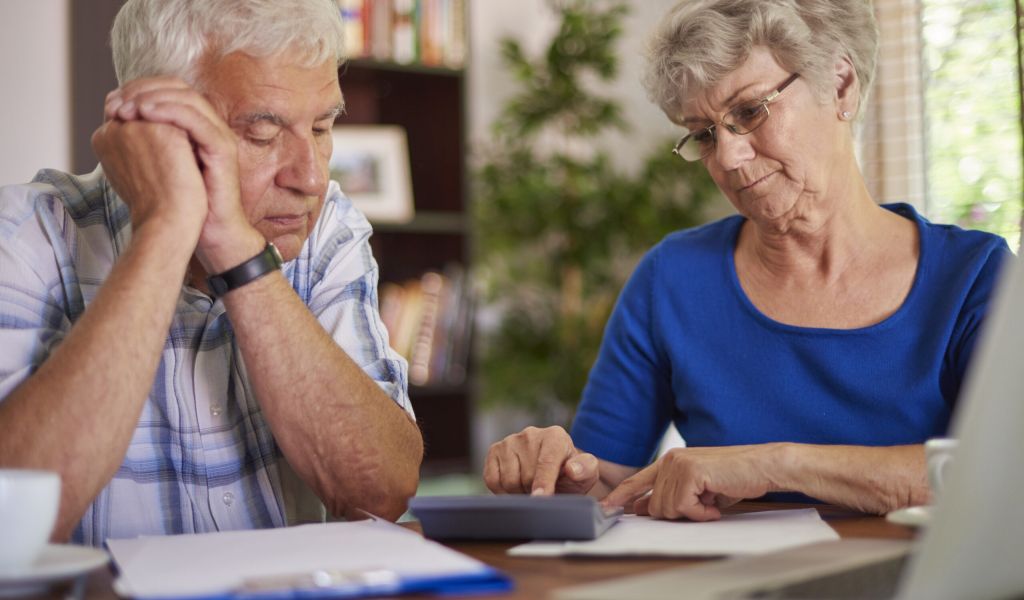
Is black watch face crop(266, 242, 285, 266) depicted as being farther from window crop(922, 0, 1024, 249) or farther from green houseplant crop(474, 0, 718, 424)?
green houseplant crop(474, 0, 718, 424)

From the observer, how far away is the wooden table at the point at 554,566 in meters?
0.78

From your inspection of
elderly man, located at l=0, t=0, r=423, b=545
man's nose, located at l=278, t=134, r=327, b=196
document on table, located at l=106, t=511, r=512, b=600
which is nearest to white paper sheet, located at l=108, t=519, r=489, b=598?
document on table, located at l=106, t=511, r=512, b=600

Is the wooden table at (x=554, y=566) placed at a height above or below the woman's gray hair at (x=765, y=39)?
below

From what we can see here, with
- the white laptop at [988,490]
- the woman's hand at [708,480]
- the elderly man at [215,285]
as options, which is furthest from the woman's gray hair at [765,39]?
the white laptop at [988,490]

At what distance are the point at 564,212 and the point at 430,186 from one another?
0.48m

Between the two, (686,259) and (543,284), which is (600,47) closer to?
(543,284)

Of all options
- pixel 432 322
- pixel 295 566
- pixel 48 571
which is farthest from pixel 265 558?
pixel 432 322

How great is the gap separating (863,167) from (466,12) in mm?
1426

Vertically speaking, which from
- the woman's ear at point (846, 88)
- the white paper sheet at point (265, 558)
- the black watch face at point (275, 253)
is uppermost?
the woman's ear at point (846, 88)

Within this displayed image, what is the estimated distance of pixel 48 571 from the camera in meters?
0.75

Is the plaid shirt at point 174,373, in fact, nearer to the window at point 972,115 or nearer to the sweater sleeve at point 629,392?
the sweater sleeve at point 629,392

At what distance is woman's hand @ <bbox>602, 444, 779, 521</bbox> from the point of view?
110 centimetres

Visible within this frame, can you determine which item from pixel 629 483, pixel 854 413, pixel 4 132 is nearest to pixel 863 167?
pixel 854 413

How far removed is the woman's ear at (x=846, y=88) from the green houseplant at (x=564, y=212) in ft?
6.95
